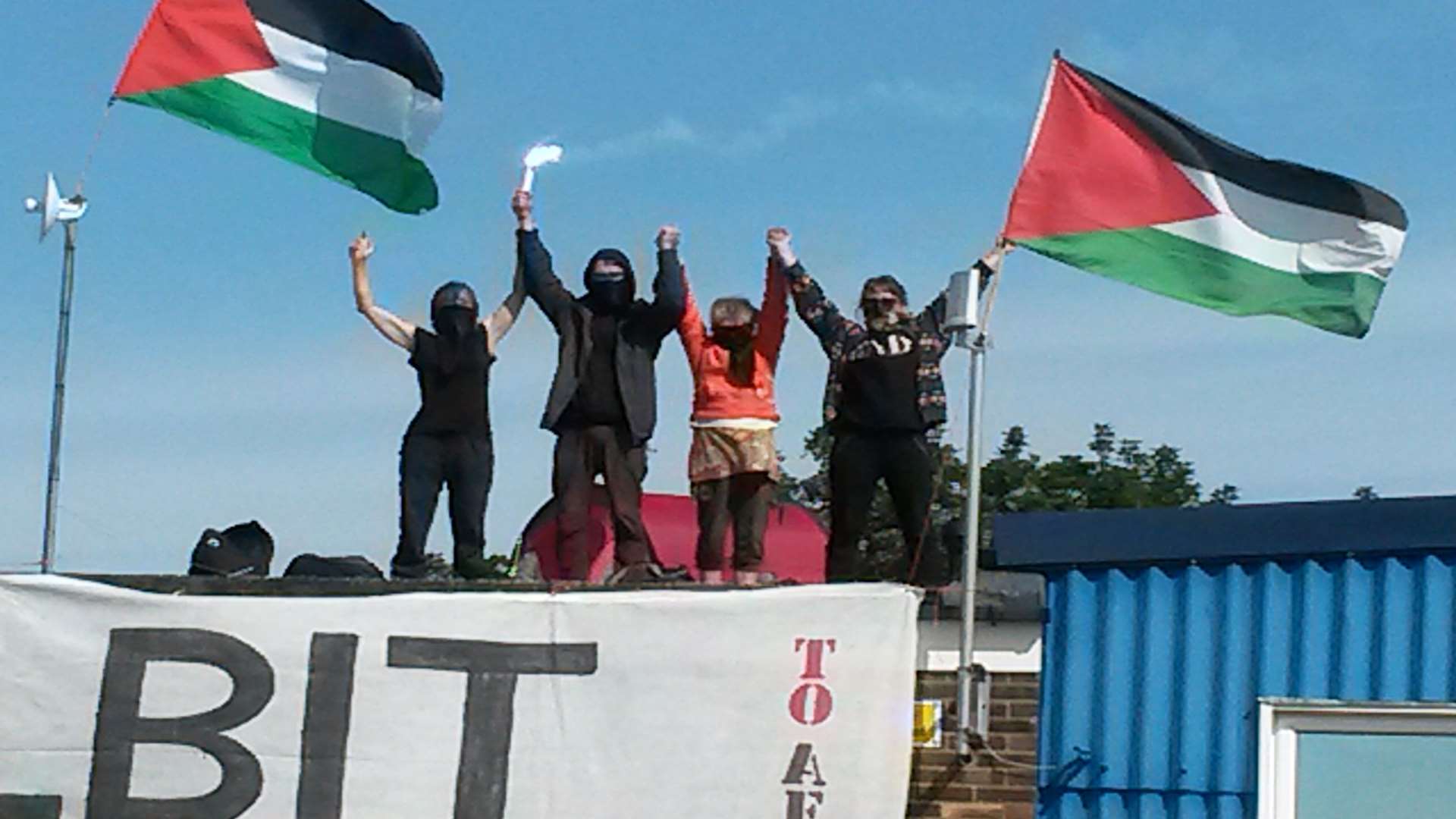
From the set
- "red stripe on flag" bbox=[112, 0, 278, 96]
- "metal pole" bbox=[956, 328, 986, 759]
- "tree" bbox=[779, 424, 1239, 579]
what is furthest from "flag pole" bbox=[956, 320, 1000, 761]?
"tree" bbox=[779, 424, 1239, 579]

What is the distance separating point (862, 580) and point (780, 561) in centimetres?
184

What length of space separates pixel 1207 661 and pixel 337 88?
4900 millimetres

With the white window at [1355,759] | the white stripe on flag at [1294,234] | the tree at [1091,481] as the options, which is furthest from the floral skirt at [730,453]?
the tree at [1091,481]

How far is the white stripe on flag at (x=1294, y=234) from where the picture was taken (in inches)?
445

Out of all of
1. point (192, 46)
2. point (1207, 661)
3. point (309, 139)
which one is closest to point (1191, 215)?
point (1207, 661)

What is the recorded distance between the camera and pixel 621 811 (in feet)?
34.5

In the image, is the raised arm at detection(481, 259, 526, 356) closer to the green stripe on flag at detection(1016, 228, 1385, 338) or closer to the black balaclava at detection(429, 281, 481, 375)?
the black balaclava at detection(429, 281, 481, 375)

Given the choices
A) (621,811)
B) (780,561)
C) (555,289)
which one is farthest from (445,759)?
(780,561)

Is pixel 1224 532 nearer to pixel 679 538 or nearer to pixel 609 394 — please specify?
pixel 609 394

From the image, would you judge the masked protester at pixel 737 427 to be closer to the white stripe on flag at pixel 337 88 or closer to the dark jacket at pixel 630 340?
the dark jacket at pixel 630 340

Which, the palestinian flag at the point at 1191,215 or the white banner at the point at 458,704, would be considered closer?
the white banner at the point at 458,704

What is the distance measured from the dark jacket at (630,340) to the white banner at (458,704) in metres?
1.09

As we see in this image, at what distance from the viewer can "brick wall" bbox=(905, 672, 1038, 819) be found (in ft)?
35.1

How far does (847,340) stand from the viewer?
11.3m
